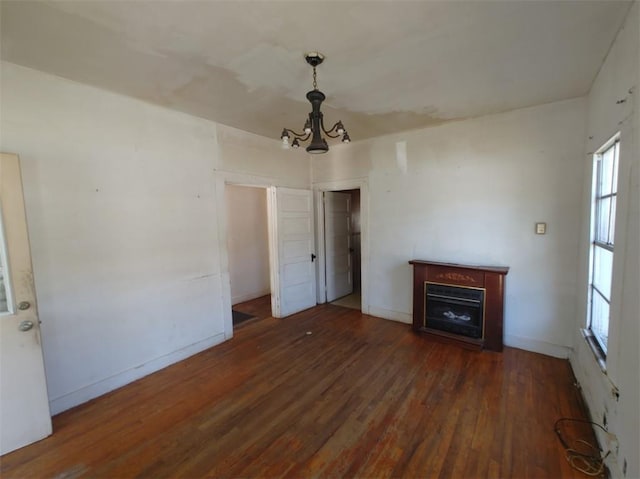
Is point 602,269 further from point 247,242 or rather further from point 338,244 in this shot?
point 247,242

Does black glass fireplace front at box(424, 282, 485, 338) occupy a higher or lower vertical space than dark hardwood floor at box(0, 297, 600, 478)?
higher

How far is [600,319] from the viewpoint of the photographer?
237cm

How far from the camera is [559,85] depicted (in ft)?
8.68

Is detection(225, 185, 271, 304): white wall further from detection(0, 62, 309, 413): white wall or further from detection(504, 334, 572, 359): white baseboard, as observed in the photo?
detection(504, 334, 572, 359): white baseboard

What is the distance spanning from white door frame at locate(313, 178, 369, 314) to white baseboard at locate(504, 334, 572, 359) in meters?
1.92

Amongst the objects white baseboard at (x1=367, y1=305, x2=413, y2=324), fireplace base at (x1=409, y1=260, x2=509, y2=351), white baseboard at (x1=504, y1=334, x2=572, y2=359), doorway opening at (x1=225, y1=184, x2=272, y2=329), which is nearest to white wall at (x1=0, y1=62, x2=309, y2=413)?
doorway opening at (x1=225, y1=184, x2=272, y2=329)

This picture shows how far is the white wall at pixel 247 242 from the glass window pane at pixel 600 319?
16.1 feet

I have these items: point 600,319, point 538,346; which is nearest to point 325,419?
point 600,319

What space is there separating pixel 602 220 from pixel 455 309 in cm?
169

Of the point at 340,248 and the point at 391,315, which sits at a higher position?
the point at 340,248

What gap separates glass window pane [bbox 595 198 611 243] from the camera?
2293 millimetres

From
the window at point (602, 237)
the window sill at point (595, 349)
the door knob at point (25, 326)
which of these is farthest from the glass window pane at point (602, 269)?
the door knob at point (25, 326)

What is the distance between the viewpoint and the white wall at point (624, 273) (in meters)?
1.45

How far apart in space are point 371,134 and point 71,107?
3.33 m
